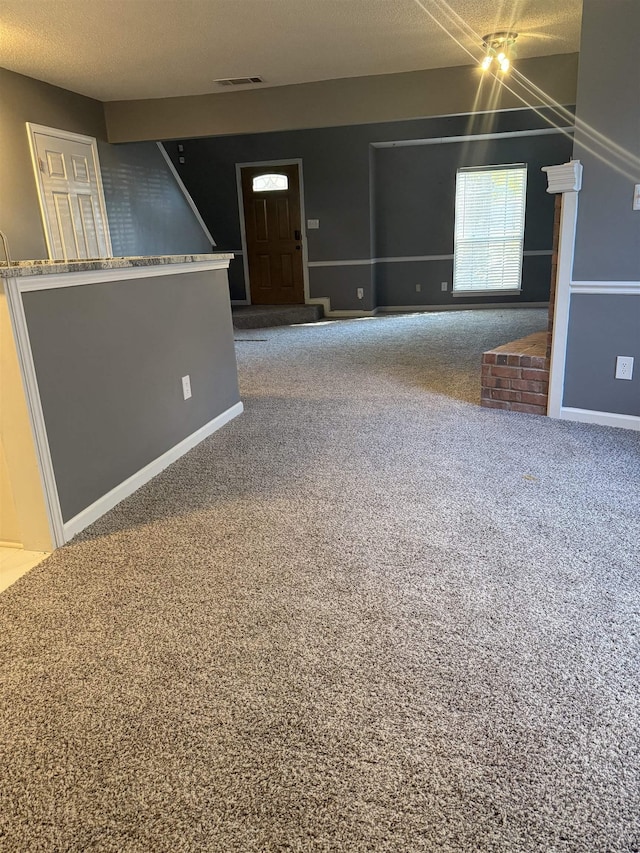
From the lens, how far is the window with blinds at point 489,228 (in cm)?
855

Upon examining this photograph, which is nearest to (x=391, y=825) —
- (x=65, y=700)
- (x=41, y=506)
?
(x=65, y=700)

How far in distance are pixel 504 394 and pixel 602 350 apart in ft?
2.06

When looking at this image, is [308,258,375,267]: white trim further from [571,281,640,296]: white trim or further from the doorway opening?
[571,281,640,296]: white trim

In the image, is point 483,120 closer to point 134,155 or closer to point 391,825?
point 134,155

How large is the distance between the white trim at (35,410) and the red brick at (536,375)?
8.83ft

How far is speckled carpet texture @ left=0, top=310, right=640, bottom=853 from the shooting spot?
113cm

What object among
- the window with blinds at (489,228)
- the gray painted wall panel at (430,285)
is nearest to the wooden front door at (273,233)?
the gray painted wall panel at (430,285)

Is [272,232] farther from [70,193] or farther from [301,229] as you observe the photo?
[70,193]

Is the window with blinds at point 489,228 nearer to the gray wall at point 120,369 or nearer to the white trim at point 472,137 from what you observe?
the white trim at point 472,137

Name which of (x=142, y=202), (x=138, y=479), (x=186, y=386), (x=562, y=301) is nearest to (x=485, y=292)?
(x=142, y=202)

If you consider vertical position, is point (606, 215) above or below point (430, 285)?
above

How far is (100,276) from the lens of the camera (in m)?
2.40

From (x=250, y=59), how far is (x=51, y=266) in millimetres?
3552

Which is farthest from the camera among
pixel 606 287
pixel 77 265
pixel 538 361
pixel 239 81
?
pixel 239 81
